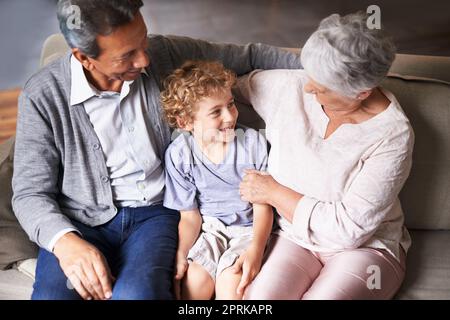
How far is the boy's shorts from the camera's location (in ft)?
5.26

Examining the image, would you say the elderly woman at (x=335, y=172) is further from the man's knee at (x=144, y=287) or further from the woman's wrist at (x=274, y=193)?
the man's knee at (x=144, y=287)

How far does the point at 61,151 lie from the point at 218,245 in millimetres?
556

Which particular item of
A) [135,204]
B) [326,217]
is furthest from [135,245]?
[326,217]

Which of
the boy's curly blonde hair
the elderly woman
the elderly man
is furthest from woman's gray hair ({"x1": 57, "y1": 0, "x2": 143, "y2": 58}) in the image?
the elderly woman

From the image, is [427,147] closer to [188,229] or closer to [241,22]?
[188,229]

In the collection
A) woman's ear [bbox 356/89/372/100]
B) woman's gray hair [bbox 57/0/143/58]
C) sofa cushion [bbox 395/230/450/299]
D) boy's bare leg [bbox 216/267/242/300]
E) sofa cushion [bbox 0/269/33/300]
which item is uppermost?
woman's gray hair [bbox 57/0/143/58]

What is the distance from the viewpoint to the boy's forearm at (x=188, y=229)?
1663 millimetres

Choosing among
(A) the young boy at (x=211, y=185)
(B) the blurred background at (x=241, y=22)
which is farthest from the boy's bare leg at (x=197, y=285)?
(B) the blurred background at (x=241, y=22)

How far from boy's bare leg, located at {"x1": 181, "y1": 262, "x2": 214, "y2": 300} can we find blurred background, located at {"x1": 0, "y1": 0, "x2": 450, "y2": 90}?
2324 millimetres

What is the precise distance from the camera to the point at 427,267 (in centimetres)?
171

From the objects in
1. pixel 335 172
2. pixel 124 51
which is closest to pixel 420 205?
pixel 335 172

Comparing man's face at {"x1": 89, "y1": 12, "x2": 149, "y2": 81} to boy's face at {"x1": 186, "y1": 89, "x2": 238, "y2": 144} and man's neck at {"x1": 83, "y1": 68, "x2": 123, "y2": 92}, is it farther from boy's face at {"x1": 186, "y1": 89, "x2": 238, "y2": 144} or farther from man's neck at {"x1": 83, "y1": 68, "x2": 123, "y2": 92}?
boy's face at {"x1": 186, "y1": 89, "x2": 238, "y2": 144}

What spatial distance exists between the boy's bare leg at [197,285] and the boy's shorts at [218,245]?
0.02 metres

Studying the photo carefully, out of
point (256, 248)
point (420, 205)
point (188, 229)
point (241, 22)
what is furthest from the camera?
point (241, 22)
